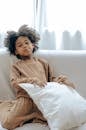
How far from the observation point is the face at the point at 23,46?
2055mm

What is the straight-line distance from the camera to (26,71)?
2000 mm

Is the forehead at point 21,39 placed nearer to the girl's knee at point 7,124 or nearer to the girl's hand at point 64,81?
the girl's hand at point 64,81

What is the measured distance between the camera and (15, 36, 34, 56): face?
2.05 metres

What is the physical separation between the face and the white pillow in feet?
1.13

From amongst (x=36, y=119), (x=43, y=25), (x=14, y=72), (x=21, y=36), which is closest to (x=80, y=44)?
(x=43, y=25)

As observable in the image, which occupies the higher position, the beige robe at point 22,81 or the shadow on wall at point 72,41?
the shadow on wall at point 72,41

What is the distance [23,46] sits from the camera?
6.77 ft

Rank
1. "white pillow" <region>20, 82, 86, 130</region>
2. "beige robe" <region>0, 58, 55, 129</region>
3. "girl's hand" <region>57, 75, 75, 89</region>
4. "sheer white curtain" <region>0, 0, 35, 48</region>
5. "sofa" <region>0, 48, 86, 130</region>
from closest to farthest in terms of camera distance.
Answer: "white pillow" <region>20, 82, 86, 130</region>
"beige robe" <region>0, 58, 55, 129</region>
"girl's hand" <region>57, 75, 75, 89</region>
"sofa" <region>0, 48, 86, 130</region>
"sheer white curtain" <region>0, 0, 35, 48</region>

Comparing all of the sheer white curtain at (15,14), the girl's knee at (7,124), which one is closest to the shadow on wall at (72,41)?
the sheer white curtain at (15,14)

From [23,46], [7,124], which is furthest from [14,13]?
[7,124]

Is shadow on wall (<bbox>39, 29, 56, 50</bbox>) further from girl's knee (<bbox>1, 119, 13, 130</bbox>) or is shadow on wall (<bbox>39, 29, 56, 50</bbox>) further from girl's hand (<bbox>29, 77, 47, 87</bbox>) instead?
girl's knee (<bbox>1, 119, 13, 130</bbox>)

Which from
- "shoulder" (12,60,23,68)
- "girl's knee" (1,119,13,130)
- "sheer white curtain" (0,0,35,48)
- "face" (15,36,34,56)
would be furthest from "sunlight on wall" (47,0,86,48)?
"girl's knee" (1,119,13,130)

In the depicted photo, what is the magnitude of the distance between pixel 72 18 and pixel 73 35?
0.16 metres

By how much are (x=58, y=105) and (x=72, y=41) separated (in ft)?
3.40
